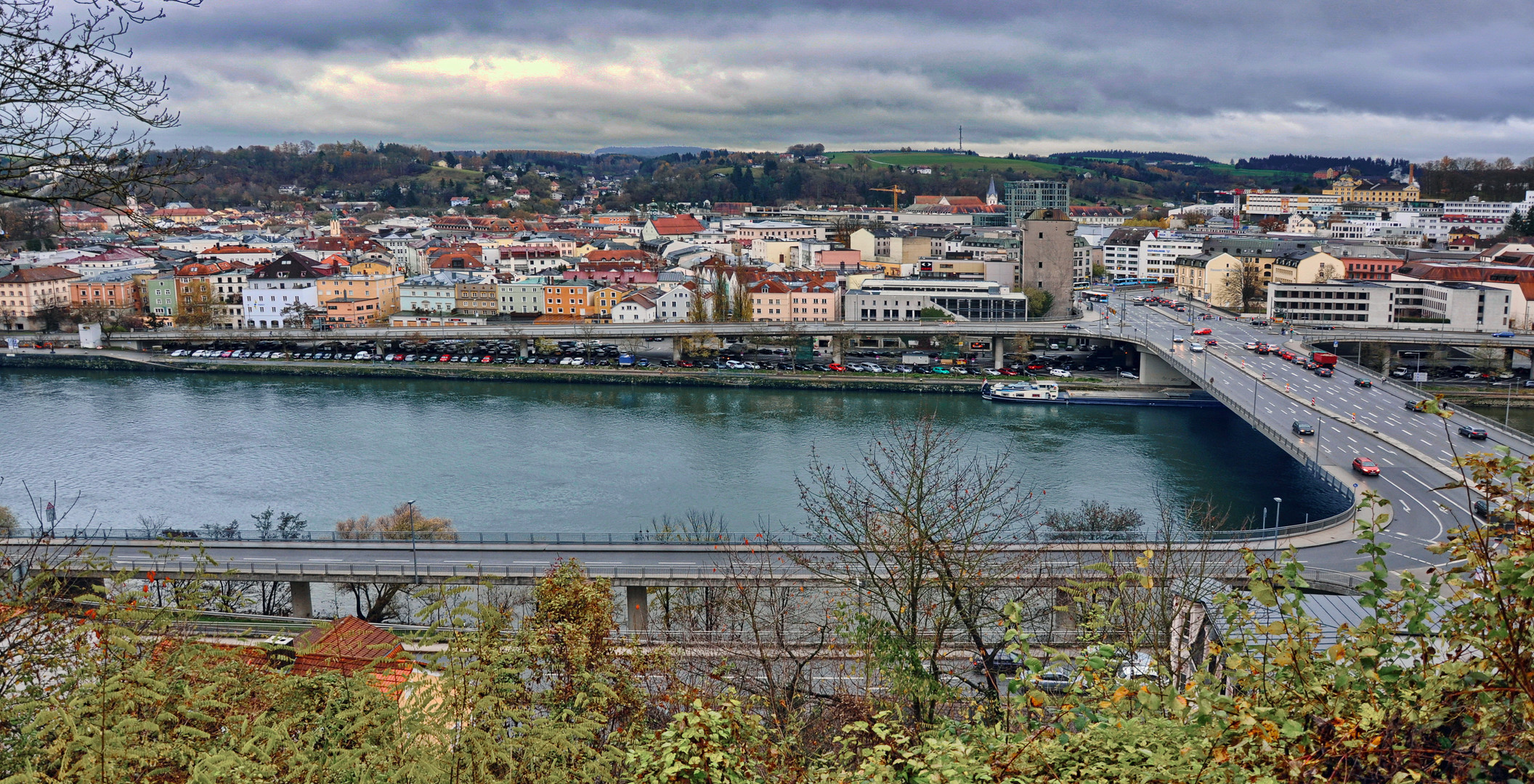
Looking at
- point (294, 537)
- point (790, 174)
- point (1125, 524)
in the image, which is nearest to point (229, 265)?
point (294, 537)

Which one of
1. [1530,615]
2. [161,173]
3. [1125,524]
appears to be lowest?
[1125,524]

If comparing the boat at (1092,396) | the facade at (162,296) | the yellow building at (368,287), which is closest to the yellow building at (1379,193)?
the boat at (1092,396)

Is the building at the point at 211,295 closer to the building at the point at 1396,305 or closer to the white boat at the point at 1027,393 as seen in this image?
the white boat at the point at 1027,393

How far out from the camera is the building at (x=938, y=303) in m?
14.2

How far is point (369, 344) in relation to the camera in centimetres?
1411

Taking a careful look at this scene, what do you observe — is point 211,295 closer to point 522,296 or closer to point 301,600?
point 522,296

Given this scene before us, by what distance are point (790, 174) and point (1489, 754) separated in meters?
37.7

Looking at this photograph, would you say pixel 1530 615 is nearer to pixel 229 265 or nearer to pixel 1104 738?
pixel 1104 738

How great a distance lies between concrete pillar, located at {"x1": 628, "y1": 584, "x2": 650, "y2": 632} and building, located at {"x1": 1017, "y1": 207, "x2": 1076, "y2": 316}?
11628mm

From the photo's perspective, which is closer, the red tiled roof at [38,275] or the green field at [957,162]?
the red tiled roof at [38,275]

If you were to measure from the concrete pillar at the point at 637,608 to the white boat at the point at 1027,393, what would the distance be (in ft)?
22.7

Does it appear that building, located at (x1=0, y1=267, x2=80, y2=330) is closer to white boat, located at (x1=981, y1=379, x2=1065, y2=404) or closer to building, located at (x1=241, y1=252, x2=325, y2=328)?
building, located at (x1=241, y1=252, x2=325, y2=328)

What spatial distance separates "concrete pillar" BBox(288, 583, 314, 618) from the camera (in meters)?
4.90

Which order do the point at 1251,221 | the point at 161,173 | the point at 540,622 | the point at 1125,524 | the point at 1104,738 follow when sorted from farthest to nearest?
the point at 1251,221 < the point at 1125,524 < the point at 540,622 < the point at 161,173 < the point at 1104,738
